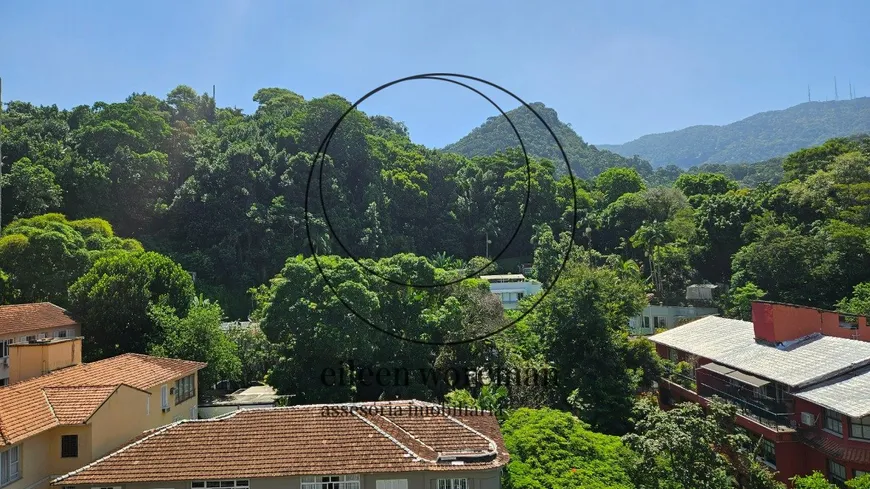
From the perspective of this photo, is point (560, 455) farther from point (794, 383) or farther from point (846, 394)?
point (846, 394)

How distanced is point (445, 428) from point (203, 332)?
13397 millimetres

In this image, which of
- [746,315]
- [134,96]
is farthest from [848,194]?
[134,96]

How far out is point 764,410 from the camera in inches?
665

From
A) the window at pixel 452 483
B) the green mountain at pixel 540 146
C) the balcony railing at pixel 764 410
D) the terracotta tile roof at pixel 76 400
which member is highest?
the green mountain at pixel 540 146

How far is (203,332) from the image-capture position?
22.8 meters

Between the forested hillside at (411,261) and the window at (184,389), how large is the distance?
3.21 meters

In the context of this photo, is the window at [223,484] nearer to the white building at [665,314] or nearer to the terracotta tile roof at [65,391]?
the terracotta tile roof at [65,391]

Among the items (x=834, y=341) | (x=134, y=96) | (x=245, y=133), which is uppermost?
(x=134, y=96)

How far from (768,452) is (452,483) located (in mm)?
10360

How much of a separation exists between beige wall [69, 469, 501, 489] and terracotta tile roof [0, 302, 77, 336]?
1256cm

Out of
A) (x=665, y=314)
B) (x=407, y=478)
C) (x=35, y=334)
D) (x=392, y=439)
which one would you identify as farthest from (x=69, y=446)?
(x=665, y=314)

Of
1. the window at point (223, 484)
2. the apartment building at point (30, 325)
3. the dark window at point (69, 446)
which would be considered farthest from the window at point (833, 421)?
the apartment building at point (30, 325)

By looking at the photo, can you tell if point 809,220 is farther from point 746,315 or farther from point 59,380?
point 59,380

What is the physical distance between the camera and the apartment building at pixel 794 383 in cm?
1488
